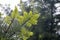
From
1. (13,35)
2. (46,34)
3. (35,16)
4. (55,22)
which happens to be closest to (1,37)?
(13,35)

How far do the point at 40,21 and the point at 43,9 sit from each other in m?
0.37

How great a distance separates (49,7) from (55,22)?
0.45 m

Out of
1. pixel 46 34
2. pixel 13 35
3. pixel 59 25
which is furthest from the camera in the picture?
pixel 59 25

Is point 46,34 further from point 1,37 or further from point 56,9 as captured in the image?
point 1,37

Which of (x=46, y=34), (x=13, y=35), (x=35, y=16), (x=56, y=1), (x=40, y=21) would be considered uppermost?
(x=35, y=16)

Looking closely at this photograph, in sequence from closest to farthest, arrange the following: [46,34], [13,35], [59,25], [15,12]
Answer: [15,12], [13,35], [46,34], [59,25]

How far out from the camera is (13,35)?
124 cm

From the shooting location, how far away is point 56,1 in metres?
5.00

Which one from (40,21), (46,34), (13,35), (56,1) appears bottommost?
(46,34)

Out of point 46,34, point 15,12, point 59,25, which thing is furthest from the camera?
point 59,25

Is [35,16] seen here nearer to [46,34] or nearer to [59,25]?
[46,34]

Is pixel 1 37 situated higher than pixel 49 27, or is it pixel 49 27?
pixel 1 37

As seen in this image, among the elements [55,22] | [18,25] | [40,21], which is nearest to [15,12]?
[18,25]

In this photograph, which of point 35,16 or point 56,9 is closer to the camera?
point 35,16
